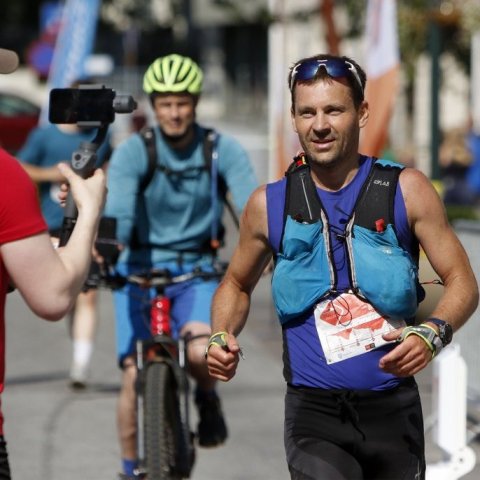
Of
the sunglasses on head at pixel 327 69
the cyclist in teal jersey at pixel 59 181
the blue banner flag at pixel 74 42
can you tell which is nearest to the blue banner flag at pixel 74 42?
the blue banner flag at pixel 74 42

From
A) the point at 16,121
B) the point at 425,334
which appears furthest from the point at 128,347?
the point at 16,121

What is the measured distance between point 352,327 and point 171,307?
2403 millimetres

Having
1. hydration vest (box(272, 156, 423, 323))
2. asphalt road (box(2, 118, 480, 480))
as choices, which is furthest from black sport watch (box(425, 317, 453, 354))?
asphalt road (box(2, 118, 480, 480))

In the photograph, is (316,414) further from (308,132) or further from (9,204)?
(9,204)

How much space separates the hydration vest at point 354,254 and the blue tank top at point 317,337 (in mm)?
17

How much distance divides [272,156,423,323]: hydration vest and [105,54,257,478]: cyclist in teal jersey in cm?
212

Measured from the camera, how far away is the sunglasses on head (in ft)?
14.2

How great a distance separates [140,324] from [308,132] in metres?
2.48

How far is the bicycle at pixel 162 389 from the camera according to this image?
233 inches

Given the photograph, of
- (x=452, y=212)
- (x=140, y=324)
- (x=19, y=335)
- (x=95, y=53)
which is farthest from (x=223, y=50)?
(x=140, y=324)

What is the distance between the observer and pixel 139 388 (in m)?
6.20

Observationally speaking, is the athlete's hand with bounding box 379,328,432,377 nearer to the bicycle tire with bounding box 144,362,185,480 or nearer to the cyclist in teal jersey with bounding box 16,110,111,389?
the bicycle tire with bounding box 144,362,185,480

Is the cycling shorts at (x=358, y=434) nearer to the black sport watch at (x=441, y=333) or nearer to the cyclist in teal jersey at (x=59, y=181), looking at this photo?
the black sport watch at (x=441, y=333)

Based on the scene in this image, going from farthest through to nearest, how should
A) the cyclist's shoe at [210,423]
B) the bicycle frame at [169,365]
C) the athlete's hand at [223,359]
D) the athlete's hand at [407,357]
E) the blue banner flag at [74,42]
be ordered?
the blue banner flag at [74,42] < the cyclist's shoe at [210,423] < the bicycle frame at [169,365] < the athlete's hand at [223,359] < the athlete's hand at [407,357]
